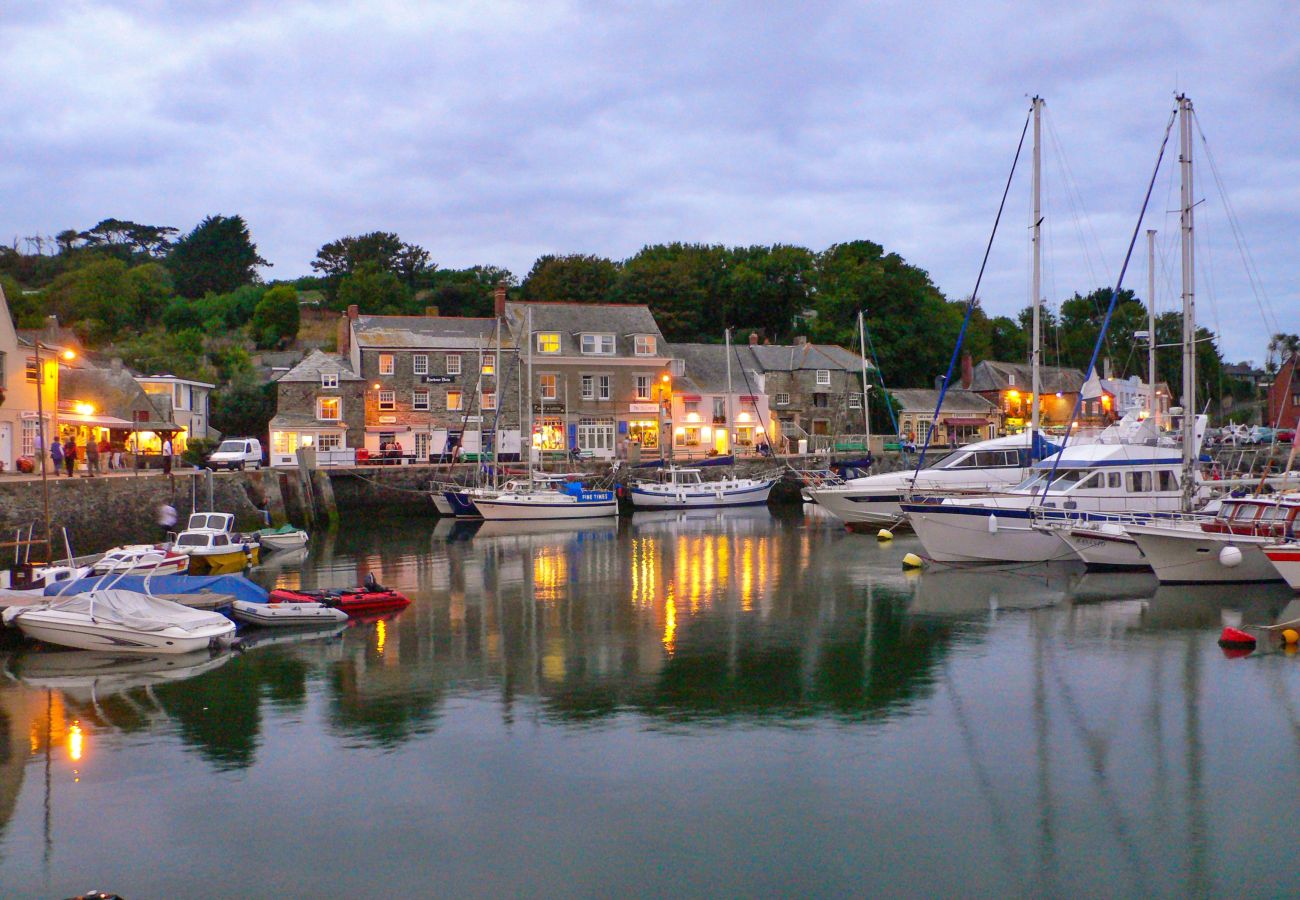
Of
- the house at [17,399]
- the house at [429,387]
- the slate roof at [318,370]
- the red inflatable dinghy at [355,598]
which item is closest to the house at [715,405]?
the house at [429,387]

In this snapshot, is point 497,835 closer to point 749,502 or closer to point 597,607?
point 597,607

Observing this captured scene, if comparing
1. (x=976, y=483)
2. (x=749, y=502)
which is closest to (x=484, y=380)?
(x=749, y=502)

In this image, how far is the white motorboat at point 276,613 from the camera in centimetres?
2512

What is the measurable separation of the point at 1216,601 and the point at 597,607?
14.5m

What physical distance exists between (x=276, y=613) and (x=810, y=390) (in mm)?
54421

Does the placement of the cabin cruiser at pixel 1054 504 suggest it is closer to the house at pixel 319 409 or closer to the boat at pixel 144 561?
the boat at pixel 144 561

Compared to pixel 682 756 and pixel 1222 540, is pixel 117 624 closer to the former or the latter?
pixel 682 756

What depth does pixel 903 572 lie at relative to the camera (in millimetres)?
33344

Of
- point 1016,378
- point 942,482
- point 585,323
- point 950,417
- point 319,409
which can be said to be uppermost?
point 585,323

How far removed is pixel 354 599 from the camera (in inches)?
1072

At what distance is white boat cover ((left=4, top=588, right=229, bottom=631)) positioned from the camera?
22812 mm

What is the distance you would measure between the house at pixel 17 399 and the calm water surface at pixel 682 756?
19905mm

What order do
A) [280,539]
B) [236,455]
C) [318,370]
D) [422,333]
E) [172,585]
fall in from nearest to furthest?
[172,585] < [280,539] < [236,455] < [318,370] < [422,333]

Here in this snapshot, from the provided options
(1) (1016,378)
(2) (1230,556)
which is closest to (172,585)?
(2) (1230,556)
